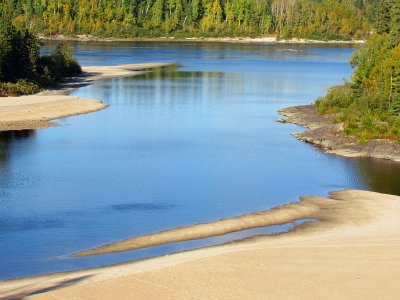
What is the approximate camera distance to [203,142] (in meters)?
47.5

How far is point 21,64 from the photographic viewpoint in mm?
72250

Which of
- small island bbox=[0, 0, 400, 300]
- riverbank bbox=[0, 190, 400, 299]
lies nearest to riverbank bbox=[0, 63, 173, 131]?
small island bbox=[0, 0, 400, 300]

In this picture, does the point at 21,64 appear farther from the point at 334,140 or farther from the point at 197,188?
the point at 197,188

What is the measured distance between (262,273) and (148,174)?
1674cm

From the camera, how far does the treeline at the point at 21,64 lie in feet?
225

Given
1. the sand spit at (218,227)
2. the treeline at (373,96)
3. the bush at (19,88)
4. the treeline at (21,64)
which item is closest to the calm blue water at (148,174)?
the sand spit at (218,227)

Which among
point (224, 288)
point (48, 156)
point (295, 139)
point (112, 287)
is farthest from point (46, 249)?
point (295, 139)

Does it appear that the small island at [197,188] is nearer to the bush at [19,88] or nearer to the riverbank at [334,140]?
the riverbank at [334,140]

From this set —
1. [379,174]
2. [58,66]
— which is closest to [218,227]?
[379,174]

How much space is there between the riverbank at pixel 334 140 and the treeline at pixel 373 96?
0.67m

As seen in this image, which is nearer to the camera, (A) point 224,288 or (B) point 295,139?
(A) point 224,288

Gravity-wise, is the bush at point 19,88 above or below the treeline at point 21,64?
below

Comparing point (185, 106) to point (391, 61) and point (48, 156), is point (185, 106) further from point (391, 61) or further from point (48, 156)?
point (48, 156)

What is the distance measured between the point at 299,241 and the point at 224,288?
251 inches
